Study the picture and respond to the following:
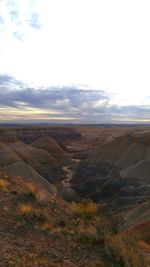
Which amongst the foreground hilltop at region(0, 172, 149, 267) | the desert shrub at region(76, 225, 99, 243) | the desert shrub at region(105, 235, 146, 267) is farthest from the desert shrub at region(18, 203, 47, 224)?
the desert shrub at region(105, 235, 146, 267)

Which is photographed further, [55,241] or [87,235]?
[87,235]

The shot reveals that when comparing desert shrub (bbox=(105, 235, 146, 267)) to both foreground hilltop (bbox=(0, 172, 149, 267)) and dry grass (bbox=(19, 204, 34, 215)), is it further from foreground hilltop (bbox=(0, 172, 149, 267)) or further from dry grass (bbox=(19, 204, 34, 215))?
dry grass (bbox=(19, 204, 34, 215))

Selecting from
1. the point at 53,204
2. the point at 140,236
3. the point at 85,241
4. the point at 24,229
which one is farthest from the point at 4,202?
the point at 140,236

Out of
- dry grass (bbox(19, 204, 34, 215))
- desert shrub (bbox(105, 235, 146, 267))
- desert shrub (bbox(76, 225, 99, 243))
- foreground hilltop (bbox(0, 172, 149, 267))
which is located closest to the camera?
foreground hilltop (bbox(0, 172, 149, 267))

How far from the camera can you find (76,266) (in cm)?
895

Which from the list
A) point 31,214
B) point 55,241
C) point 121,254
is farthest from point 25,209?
point 121,254

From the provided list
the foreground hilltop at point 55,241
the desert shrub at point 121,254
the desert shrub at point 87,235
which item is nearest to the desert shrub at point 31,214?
the foreground hilltop at point 55,241

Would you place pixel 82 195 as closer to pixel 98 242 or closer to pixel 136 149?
pixel 136 149

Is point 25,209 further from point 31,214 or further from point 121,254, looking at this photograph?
point 121,254

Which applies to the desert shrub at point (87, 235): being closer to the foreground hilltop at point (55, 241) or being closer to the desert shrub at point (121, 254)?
the foreground hilltop at point (55, 241)

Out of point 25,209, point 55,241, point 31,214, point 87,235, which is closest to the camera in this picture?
point 55,241

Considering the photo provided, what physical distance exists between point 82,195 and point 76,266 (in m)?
43.5

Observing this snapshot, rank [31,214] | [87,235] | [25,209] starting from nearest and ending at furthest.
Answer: [87,235]
[31,214]
[25,209]

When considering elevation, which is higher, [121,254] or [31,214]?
[31,214]
